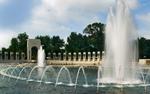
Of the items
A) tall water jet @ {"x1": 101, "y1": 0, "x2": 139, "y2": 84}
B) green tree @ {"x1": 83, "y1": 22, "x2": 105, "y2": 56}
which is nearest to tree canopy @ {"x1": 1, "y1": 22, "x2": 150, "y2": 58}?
green tree @ {"x1": 83, "y1": 22, "x2": 105, "y2": 56}

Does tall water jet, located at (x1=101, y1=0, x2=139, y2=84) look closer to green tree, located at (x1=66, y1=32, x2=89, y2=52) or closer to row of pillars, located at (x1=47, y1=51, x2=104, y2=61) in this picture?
row of pillars, located at (x1=47, y1=51, x2=104, y2=61)

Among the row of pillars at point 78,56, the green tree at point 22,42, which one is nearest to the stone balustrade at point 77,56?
the row of pillars at point 78,56

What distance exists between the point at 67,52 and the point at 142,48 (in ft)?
80.1

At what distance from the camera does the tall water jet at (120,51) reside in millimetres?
33094

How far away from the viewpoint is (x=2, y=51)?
13425cm

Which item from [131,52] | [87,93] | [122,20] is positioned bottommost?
[87,93]

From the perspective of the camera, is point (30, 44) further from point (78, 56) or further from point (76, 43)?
point (76, 43)

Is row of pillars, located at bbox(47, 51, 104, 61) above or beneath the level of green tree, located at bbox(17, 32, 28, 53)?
beneath

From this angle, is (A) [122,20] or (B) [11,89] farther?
(A) [122,20]

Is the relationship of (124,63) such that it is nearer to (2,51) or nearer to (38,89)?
(38,89)

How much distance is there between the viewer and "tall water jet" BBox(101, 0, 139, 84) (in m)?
33.1

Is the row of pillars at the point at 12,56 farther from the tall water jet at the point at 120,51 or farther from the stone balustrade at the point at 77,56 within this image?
the tall water jet at the point at 120,51

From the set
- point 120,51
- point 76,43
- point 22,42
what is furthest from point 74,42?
point 120,51

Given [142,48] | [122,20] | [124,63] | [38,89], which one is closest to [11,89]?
[38,89]
